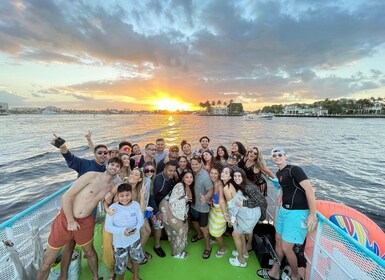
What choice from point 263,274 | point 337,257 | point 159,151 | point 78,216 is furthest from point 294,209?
point 159,151

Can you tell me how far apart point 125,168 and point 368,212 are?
10.8 m

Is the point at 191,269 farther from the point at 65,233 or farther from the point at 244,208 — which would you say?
the point at 65,233

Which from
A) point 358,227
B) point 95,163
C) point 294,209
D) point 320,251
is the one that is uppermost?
point 95,163

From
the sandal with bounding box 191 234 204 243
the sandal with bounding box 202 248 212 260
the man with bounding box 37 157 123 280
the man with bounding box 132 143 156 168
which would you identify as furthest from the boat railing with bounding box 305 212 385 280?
the man with bounding box 132 143 156 168

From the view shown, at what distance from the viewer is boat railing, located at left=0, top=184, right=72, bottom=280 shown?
→ 2.42 metres

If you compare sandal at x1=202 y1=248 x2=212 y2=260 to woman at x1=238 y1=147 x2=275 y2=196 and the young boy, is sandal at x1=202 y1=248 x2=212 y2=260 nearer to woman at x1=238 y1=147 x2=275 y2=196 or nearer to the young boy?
the young boy

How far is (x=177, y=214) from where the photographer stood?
3693 mm

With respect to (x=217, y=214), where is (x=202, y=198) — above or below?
above

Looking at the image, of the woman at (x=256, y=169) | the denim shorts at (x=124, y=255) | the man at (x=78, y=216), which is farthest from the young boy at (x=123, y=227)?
the woman at (x=256, y=169)

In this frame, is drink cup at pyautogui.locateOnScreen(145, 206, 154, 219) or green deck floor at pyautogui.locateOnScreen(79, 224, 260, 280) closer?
green deck floor at pyautogui.locateOnScreen(79, 224, 260, 280)

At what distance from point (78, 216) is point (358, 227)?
4.31m

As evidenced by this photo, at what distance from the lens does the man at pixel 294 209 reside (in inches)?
108

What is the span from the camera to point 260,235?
3955 mm

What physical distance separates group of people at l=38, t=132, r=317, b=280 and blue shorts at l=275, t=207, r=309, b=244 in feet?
0.04
